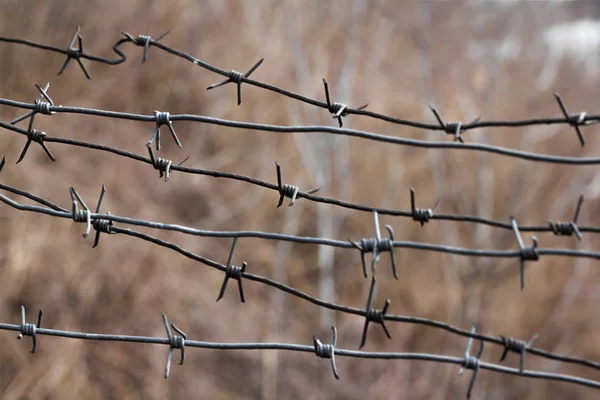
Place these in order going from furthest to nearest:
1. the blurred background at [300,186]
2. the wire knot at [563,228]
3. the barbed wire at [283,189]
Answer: the blurred background at [300,186] < the wire knot at [563,228] < the barbed wire at [283,189]

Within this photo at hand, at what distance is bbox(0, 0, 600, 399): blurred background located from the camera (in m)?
3.34

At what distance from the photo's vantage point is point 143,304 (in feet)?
11.5

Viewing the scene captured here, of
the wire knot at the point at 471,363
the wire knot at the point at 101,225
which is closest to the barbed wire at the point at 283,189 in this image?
the wire knot at the point at 101,225

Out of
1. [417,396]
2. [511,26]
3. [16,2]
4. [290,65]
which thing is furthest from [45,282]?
[511,26]

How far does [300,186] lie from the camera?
4.58m

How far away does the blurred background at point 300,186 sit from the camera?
11.0 feet

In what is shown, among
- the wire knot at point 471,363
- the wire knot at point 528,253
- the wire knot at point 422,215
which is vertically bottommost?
the wire knot at point 471,363

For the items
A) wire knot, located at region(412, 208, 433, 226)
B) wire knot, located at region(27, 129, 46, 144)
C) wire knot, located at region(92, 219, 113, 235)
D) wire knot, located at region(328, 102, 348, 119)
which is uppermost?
wire knot, located at region(328, 102, 348, 119)

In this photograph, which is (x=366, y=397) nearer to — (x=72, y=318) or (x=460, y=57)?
(x=72, y=318)

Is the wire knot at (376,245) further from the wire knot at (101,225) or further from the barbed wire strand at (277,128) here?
the wire knot at (101,225)

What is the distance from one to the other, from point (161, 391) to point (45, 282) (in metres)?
0.81

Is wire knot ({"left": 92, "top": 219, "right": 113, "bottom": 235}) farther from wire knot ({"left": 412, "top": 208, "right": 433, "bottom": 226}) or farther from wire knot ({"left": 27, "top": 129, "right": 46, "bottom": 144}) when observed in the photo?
wire knot ({"left": 412, "top": 208, "right": 433, "bottom": 226})

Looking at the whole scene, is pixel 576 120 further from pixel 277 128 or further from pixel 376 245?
pixel 277 128

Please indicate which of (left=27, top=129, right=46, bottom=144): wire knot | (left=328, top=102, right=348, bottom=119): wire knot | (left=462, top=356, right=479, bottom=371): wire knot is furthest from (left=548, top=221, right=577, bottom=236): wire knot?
(left=27, top=129, right=46, bottom=144): wire knot
